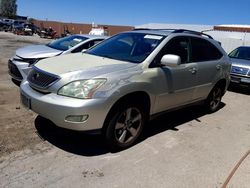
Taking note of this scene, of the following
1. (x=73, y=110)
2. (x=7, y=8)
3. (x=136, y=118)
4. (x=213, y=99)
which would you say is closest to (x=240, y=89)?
(x=213, y=99)

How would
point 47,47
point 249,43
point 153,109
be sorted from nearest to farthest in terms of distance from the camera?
point 153,109 → point 47,47 → point 249,43

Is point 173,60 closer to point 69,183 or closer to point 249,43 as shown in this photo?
point 69,183

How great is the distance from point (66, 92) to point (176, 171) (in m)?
1.74

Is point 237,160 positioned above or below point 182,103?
below

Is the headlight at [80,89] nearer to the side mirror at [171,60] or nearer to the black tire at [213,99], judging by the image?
the side mirror at [171,60]

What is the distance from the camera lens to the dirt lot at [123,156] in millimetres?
3633

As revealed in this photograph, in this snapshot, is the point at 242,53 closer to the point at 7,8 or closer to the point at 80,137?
the point at 80,137

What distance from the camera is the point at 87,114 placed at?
149 inches

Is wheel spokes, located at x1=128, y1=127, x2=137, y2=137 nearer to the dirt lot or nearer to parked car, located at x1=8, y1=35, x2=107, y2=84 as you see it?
the dirt lot

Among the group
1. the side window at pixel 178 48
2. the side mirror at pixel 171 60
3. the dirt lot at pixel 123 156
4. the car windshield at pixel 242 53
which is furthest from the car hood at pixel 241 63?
the side mirror at pixel 171 60

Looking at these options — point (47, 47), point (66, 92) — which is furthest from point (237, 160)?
point (47, 47)

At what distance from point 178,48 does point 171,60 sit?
80 cm

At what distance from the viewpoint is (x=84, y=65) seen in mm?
4320

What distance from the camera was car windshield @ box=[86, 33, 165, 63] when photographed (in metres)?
4.82
